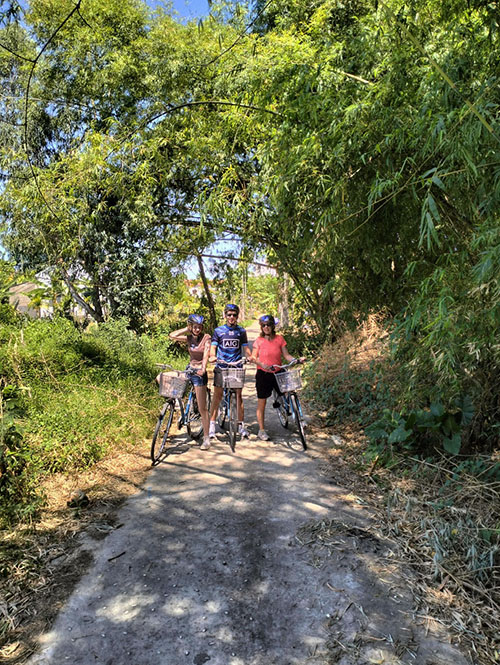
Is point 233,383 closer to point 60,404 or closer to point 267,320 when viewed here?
point 267,320

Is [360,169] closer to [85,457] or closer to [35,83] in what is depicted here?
[85,457]

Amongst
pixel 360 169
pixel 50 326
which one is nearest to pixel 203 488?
pixel 360 169

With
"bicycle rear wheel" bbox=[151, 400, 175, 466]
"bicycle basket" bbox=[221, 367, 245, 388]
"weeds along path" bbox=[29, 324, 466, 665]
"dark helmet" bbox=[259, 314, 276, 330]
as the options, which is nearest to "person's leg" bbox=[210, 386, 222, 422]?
"bicycle basket" bbox=[221, 367, 245, 388]

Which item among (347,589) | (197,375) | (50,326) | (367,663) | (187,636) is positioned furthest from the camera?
(50,326)

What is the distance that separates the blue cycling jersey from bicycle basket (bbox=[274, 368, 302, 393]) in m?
0.52

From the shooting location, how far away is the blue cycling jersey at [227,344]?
5.19 metres

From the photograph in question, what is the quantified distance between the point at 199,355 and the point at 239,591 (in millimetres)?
2786

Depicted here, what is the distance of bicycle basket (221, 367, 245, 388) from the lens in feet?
16.4

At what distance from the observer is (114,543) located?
3150mm

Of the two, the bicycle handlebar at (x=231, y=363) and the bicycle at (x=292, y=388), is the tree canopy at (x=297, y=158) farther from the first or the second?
the bicycle handlebar at (x=231, y=363)

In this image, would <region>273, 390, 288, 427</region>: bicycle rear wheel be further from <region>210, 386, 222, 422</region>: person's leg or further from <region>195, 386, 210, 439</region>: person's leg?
<region>195, 386, 210, 439</region>: person's leg

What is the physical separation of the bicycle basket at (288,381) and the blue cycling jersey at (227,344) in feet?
1.70

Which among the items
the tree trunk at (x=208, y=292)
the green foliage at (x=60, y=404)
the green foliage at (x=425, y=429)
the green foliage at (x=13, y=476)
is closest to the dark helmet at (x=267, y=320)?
the green foliage at (x=425, y=429)

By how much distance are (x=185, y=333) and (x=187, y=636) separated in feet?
10.7
